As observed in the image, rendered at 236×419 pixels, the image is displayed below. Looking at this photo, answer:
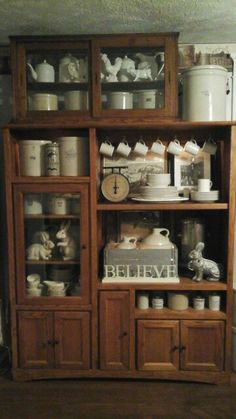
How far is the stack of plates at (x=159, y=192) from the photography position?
83.7 inches

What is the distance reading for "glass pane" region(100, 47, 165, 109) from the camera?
2.09 metres

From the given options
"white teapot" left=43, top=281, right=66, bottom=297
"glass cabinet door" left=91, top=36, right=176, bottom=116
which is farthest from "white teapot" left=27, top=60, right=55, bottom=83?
"white teapot" left=43, top=281, right=66, bottom=297

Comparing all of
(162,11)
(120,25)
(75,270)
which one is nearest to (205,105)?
(162,11)

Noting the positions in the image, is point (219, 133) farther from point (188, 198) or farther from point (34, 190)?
point (34, 190)

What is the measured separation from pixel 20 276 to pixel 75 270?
33cm

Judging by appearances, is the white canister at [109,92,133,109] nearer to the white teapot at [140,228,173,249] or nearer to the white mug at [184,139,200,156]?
the white mug at [184,139,200,156]

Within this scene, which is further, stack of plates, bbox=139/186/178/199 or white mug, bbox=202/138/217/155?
white mug, bbox=202/138/217/155

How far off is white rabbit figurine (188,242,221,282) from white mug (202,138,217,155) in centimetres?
59

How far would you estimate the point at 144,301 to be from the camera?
7.32 ft

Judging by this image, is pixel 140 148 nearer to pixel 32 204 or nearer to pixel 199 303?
pixel 32 204

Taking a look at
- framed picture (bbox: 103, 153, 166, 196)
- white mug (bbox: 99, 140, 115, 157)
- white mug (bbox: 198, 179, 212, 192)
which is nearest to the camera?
white mug (bbox: 198, 179, 212, 192)

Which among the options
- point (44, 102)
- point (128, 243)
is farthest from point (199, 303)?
point (44, 102)

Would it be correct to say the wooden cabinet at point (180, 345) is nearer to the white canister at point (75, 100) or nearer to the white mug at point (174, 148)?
the white mug at point (174, 148)

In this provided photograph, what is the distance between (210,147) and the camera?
7.49ft
